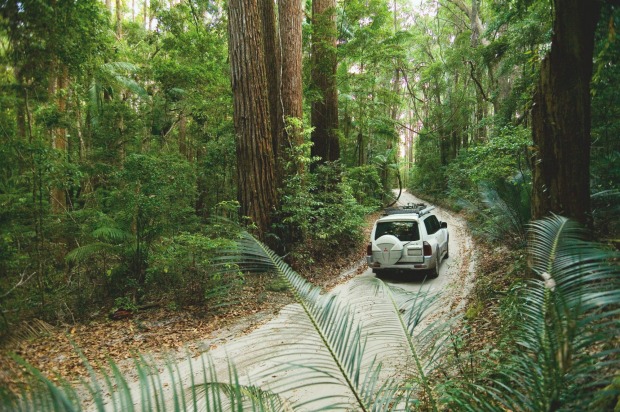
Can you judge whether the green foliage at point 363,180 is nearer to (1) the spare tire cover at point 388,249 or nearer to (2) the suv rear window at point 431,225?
(2) the suv rear window at point 431,225

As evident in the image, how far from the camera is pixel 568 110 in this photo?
408cm

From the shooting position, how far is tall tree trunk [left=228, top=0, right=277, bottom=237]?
7.97 meters

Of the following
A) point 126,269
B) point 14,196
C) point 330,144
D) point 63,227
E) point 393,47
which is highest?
point 393,47

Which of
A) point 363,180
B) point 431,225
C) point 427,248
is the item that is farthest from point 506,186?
point 363,180

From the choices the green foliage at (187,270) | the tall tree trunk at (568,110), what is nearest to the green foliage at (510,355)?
the tall tree trunk at (568,110)

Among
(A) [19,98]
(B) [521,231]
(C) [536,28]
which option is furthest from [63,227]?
(C) [536,28]

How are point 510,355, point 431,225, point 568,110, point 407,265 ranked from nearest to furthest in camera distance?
1. point 510,355
2. point 568,110
3. point 407,265
4. point 431,225

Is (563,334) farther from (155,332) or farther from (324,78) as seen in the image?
(324,78)

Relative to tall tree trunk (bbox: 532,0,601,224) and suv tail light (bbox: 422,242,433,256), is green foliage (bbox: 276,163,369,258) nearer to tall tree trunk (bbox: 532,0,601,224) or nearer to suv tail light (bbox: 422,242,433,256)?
suv tail light (bbox: 422,242,433,256)

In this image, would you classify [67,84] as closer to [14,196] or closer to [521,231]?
[14,196]

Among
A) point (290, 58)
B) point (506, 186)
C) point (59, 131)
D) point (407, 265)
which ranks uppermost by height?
point (290, 58)

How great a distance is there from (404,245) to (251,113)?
4850mm

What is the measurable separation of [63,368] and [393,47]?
13.4 meters

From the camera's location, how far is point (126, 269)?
677cm
